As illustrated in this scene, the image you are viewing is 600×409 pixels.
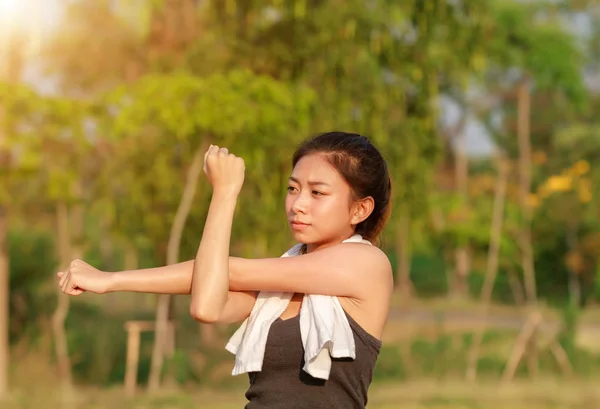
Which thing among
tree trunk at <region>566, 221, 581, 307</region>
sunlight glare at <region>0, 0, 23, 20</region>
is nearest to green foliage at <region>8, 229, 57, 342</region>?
sunlight glare at <region>0, 0, 23, 20</region>

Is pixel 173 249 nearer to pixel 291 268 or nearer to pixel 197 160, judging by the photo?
pixel 197 160

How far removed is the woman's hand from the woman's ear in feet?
1.77

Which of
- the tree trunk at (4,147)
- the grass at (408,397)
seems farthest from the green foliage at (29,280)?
the tree trunk at (4,147)

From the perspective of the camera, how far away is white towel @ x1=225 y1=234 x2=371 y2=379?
212 centimetres

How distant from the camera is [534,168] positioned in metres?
34.3

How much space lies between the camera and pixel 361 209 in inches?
92.7

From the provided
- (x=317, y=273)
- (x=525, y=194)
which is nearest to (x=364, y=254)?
(x=317, y=273)

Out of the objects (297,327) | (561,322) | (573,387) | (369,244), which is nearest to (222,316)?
(297,327)

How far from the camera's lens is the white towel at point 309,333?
2.12m

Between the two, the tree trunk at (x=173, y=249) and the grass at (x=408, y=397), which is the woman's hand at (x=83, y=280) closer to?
the grass at (x=408, y=397)

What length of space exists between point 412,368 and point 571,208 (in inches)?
542

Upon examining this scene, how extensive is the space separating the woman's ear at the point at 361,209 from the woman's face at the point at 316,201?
0.03 m

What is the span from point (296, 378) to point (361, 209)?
0.40 meters

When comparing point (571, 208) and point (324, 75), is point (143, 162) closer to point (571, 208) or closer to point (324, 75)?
point (324, 75)
